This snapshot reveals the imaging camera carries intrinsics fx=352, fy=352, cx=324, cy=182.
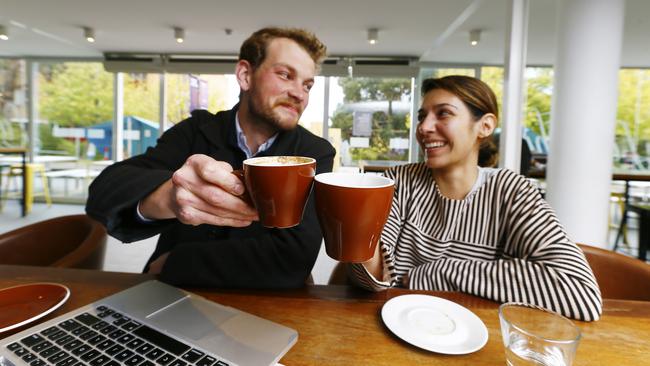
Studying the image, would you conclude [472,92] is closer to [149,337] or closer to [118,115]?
[149,337]

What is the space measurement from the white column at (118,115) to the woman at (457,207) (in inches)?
233

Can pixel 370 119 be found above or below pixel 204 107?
below

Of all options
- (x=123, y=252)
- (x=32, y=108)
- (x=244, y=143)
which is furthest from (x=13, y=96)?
(x=244, y=143)

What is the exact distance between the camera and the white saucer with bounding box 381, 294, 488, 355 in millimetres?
633

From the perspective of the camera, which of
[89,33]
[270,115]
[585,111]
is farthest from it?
[89,33]

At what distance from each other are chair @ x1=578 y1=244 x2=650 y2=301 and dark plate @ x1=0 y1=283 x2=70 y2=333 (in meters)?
1.54

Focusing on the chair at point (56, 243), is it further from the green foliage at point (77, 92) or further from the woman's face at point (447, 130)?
the green foliage at point (77, 92)

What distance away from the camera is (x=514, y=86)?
251cm

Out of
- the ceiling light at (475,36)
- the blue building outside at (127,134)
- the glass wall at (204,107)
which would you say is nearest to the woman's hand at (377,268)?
the ceiling light at (475,36)

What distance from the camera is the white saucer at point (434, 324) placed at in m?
0.63

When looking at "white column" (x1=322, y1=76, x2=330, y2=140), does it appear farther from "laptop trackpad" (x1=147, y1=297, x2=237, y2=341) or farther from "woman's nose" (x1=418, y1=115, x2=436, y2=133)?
"laptop trackpad" (x1=147, y1=297, x2=237, y2=341)

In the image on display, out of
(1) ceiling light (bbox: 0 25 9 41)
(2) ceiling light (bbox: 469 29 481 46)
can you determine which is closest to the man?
(2) ceiling light (bbox: 469 29 481 46)

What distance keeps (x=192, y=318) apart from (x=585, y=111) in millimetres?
2513

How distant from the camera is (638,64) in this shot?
17.3ft
